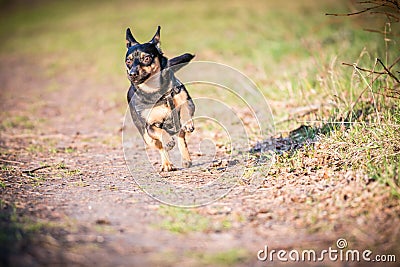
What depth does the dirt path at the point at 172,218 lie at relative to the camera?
11.3 ft

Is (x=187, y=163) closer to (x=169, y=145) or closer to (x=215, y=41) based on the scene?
(x=169, y=145)

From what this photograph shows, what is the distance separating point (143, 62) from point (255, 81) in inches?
187

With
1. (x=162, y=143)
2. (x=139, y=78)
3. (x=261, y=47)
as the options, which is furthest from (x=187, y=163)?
(x=261, y=47)

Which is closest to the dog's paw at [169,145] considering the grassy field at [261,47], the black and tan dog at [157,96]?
the black and tan dog at [157,96]

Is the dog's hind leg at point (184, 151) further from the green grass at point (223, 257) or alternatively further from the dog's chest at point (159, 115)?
the green grass at point (223, 257)

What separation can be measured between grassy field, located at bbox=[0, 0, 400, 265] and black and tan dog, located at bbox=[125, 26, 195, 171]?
3.40 ft

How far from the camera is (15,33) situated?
24.2 metres

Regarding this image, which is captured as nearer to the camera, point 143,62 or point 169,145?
point 143,62

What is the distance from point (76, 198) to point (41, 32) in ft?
68.3

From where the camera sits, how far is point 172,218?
4117 millimetres

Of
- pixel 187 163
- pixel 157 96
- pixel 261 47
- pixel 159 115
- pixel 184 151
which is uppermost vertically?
pixel 261 47

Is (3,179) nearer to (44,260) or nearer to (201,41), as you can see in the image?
(44,260)

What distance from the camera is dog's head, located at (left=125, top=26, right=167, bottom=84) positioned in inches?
207

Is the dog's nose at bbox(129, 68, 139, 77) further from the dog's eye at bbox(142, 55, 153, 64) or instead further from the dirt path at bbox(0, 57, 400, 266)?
the dirt path at bbox(0, 57, 400, 266)
